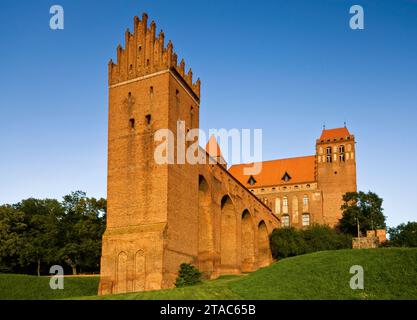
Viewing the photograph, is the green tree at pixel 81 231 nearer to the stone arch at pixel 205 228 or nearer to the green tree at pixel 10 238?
the green tree at pixel 10 238

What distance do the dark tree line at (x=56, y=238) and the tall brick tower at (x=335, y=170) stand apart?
98.4 feet

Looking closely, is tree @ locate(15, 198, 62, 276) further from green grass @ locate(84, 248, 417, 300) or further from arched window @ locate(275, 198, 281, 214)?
arched window @ locate(275, 198, 281, 214)

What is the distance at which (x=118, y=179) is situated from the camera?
3091 centimetres

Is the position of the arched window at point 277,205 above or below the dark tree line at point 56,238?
above

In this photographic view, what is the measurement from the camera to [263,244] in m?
55.4

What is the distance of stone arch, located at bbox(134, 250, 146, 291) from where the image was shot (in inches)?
1094

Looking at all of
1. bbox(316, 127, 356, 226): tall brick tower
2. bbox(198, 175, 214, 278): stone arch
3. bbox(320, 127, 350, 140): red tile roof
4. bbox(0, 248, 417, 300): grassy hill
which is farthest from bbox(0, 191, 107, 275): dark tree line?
bbox(320, 127, 350, 140): red tile roof

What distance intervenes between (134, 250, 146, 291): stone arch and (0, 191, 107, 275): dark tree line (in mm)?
19220

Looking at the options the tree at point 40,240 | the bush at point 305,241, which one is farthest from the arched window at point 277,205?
the tree at point 40,240

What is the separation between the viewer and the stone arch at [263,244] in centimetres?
5447

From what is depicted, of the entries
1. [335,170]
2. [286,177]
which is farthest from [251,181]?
[335,170]

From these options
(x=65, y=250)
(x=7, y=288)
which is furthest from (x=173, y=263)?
(x=65, y=250)

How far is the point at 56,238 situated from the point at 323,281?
31.9 meters
